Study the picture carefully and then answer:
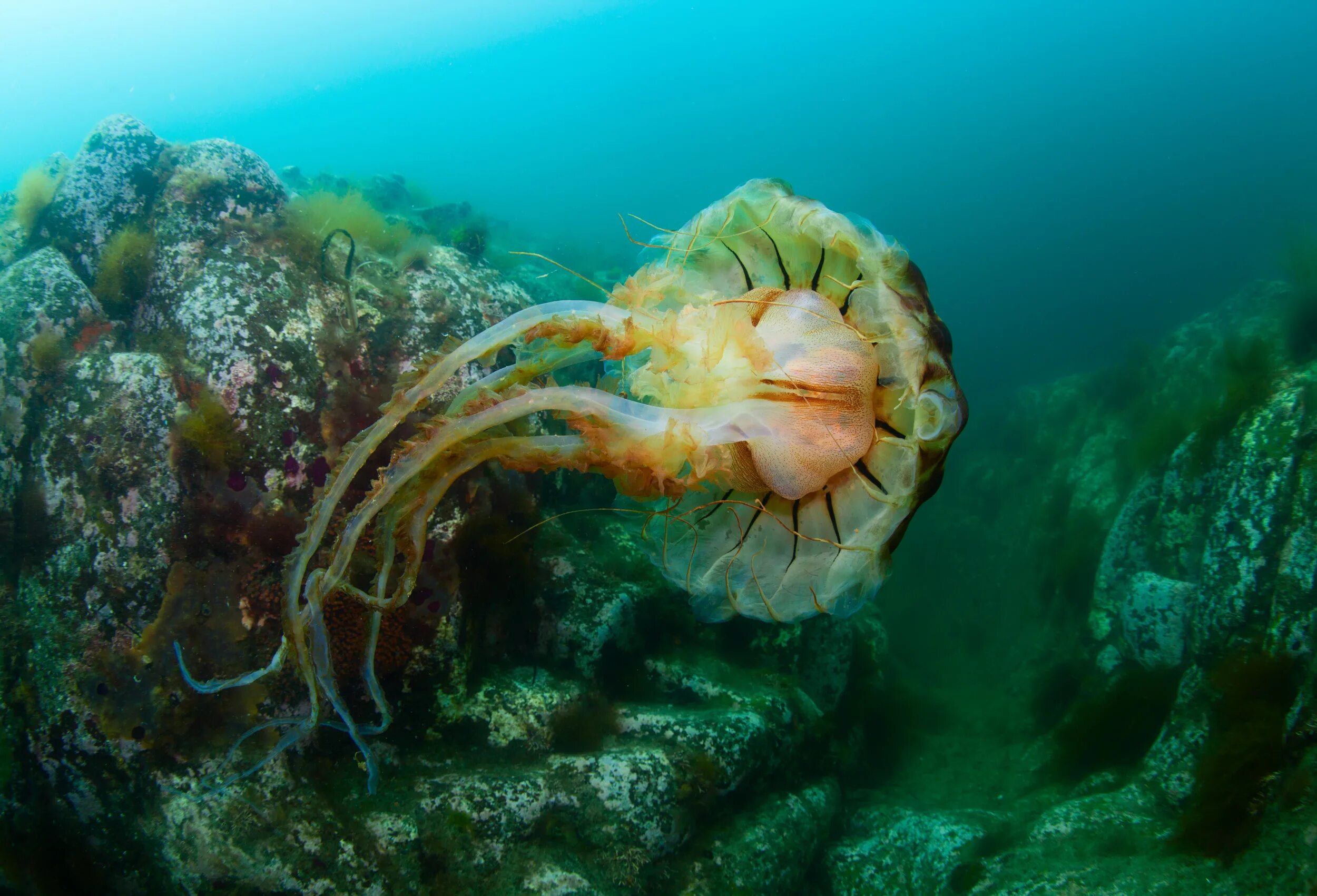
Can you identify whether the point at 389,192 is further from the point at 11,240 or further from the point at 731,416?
the point at 731,416

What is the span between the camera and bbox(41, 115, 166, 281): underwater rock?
3.93 metres

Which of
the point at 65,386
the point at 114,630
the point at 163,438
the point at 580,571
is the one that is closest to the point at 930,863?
the point at 580,571

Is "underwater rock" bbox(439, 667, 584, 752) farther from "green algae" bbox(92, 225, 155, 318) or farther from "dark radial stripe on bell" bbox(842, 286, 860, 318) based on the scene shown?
"green algae" bbox(92, 225, 155, 318)

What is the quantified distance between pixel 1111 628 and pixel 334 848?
Answer: 340 inches

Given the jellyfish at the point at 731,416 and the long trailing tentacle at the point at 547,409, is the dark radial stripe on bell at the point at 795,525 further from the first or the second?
the long trailing tentacle at the point at 547,409

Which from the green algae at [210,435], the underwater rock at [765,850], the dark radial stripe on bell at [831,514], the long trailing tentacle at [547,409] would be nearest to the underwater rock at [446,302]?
the green algae at [210,435]

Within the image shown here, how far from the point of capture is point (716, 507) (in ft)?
9.54

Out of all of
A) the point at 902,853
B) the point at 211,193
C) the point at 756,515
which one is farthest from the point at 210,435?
the point at 902,853

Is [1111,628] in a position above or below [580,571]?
above

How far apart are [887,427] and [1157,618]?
5913 millimetres

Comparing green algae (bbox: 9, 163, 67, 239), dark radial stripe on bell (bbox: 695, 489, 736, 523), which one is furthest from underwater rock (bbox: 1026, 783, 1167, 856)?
green algae (bbox: 9, 163, 67, 239)

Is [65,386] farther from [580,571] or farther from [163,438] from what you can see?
[580,571]

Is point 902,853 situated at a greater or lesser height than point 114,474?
lesser

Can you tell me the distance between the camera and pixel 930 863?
4578 mm
